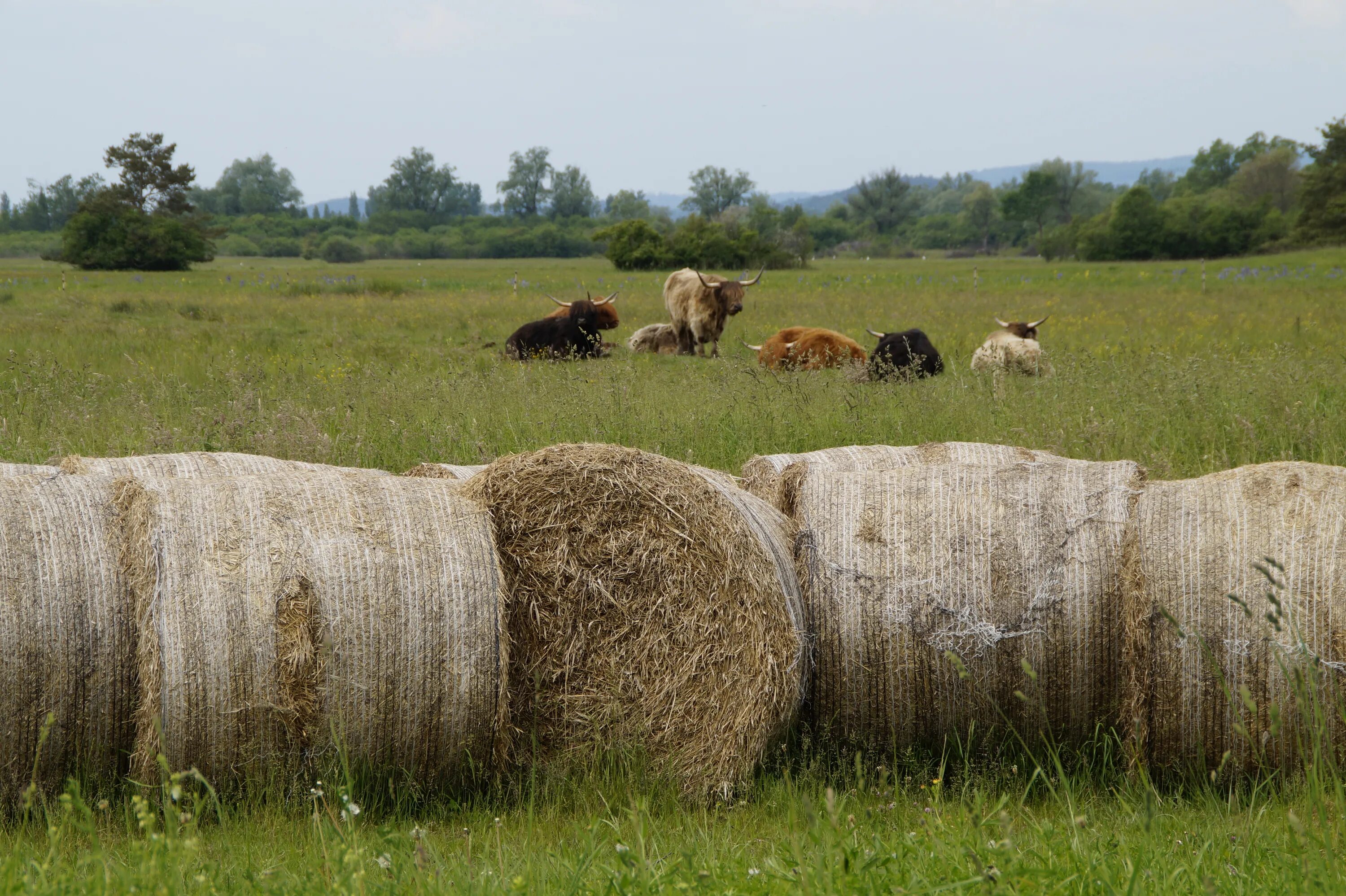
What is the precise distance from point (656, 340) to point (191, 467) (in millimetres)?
13701

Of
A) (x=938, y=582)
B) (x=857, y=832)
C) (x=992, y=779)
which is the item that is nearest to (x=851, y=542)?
(x=938, y=582)

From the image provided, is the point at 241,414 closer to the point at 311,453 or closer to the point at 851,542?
the point at 311,453

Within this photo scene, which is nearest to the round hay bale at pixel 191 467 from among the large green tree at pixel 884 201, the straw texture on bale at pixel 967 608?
the straw texture on bale at pixel 967 608

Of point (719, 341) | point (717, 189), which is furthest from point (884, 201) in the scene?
point (719, 341)

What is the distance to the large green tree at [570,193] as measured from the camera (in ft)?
498

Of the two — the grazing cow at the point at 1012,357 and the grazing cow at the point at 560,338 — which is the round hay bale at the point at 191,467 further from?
the grazing cow at the point at 560,338

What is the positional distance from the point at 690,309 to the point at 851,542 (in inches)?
516

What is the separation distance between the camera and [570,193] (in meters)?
153

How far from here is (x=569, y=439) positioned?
8375 mm

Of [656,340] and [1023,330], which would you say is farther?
[656,340]

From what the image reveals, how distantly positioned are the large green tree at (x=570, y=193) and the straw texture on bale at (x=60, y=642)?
151332 millimetres

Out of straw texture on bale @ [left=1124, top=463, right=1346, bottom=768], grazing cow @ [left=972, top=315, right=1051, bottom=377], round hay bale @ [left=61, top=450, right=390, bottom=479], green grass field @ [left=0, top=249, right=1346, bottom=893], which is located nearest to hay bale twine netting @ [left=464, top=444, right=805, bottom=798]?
green grass field @ [left=0, top=249, right=1346, bottom=893]

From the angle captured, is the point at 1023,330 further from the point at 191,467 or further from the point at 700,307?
the point at 191,467

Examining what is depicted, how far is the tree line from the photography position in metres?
50.1
